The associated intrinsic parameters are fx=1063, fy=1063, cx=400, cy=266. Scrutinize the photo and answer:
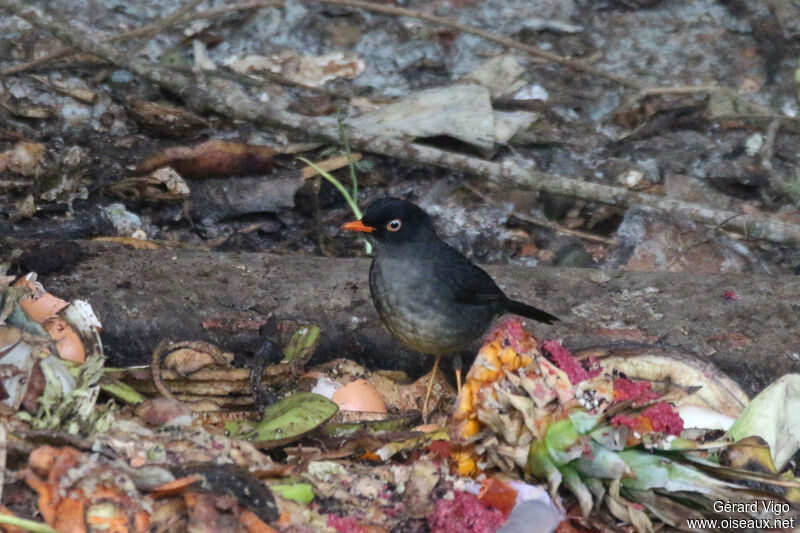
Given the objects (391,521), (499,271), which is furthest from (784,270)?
(391,521)

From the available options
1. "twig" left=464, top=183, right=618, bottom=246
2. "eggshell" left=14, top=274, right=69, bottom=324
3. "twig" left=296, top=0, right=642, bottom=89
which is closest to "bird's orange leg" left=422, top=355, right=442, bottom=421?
"eggshell" left=14, top=274, right=69, bottom=324

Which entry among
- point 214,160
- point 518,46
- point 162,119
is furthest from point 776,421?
point 162,119

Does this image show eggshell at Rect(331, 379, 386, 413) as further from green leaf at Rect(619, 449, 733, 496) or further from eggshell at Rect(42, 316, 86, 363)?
green leaf at Rect(619, 449, 733, 496)

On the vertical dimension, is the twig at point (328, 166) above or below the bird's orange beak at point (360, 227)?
below

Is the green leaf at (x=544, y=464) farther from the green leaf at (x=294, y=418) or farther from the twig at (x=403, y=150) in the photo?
the twig at (x=403, y=150)

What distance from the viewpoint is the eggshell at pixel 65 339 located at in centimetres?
351

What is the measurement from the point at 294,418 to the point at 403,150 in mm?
2554

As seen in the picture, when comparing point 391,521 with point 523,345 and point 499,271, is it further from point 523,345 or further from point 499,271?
point 499,271

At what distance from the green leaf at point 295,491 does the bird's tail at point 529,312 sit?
1.51 m

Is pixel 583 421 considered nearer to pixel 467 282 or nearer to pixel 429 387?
pixel 429 387

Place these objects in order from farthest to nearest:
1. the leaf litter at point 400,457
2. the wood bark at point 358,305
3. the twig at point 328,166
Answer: the twig at point 328,166
the wood bark at point 358,305
the leaf litter at point 400,457

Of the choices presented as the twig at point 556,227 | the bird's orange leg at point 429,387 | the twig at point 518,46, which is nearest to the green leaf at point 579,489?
the bird's orange leg at point 429,387

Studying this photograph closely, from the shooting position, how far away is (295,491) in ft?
9.33

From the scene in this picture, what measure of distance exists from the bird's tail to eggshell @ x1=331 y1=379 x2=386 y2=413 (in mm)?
726
